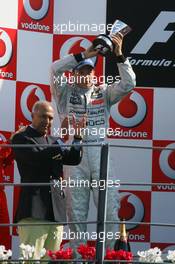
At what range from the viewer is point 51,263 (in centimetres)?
505

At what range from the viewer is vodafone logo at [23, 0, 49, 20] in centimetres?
682

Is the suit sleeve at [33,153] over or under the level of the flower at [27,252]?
over

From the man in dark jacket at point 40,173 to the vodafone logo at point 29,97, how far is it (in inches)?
48.6

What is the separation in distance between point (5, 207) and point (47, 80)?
0.99 m

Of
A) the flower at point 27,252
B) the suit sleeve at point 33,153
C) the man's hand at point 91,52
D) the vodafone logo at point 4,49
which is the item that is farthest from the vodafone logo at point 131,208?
the flower at point 27,252

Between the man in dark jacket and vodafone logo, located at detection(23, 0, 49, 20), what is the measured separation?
54.7 inches

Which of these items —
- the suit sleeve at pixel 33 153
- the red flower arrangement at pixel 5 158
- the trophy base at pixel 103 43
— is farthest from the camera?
the red flower arrangement at pixel 5 158

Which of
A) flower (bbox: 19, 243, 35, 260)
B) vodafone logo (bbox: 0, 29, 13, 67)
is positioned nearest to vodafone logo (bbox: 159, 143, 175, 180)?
vodafone logo (bbox: 0, 29, 13, 67)

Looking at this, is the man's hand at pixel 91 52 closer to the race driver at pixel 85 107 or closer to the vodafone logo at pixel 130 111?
the race driver at pixel 85 107

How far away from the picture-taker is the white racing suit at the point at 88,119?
605cm

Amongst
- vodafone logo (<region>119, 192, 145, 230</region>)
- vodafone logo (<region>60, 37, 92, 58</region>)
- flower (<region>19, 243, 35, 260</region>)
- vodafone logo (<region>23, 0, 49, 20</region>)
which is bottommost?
flower (<region>19, 243, 35, 260</region>)

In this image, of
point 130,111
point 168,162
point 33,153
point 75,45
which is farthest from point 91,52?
point 168,162

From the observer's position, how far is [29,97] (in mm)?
6852

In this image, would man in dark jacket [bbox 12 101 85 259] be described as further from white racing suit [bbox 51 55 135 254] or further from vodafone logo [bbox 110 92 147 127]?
vodafone logo [bbox 110 92 147 127]
